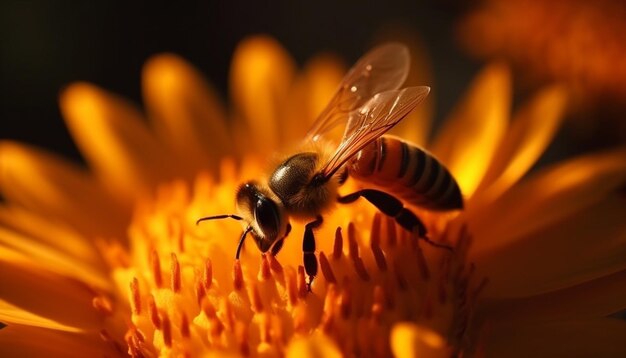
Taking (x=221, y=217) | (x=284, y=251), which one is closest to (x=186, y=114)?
(x=221, y=217)

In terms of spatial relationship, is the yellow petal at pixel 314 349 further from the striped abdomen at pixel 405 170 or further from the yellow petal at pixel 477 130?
the yellow petal at pixel 477 130

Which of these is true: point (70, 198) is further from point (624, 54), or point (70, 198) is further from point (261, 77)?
point (624, 54)

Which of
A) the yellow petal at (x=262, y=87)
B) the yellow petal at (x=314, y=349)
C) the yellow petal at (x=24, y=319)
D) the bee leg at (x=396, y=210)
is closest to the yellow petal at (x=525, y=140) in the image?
the bee leg at (x=396, y=210)

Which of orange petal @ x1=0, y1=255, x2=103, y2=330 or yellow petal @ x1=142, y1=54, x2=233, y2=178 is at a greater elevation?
yellow petal @ x1=142, y1=54, x2=233, y2=178

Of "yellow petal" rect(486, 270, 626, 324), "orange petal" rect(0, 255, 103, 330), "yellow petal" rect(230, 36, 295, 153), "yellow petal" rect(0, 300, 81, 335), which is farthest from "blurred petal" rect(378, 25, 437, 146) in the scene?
"yellow petal" rect(0, 300, 81, 335)

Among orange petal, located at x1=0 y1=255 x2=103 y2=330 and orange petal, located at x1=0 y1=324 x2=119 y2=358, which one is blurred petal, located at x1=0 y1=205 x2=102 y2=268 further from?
orange petal, located at x1=0 y1=324 x2=119 y2=358

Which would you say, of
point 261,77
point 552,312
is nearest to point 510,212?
point 552,312

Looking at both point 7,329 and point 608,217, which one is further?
point 608,217
